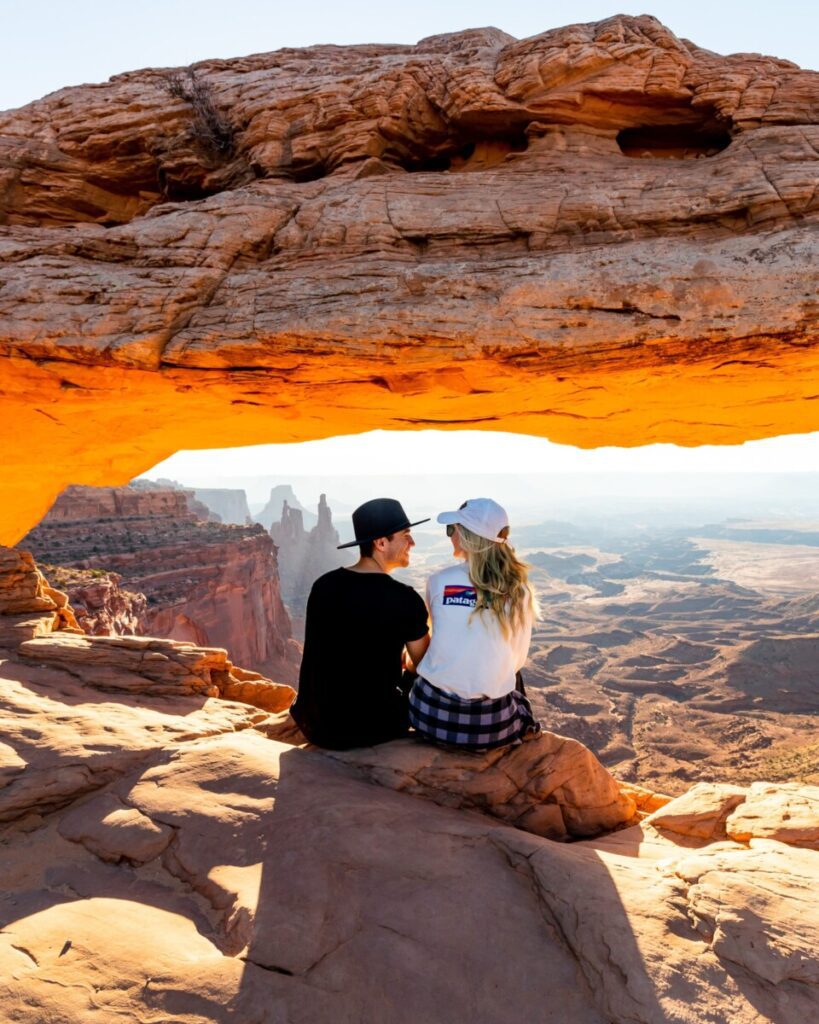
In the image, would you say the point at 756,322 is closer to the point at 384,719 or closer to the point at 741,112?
the point at 741,112

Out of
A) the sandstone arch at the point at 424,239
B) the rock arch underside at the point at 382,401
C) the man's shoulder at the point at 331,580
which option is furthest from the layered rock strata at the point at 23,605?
the man's shoulder at the point at 331,580

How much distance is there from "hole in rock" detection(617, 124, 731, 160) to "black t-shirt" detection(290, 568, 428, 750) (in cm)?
826

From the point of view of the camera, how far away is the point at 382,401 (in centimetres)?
887

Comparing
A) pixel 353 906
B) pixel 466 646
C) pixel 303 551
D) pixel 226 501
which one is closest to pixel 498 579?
pixel 466 646

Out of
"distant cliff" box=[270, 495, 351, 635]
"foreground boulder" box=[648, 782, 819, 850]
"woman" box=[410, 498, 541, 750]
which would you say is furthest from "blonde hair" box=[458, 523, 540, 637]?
"distant cliff" box=[270, 495, 351, 635]

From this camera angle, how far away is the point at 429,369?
746 centimetres

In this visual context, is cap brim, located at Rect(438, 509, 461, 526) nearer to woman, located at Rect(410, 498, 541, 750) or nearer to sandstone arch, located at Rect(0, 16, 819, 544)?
woman, located at Rect(410, 498, 541, 750)

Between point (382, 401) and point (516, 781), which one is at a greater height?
point (382, 401)

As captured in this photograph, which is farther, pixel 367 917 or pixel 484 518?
pixel 484 518

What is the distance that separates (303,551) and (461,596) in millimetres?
100342

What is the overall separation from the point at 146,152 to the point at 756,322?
9658 millimetres

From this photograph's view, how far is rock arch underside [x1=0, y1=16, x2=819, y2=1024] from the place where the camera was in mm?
2875

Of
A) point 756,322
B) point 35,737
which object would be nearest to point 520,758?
point 35,737

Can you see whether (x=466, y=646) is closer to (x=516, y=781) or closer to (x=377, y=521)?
(x=377, y=521)
